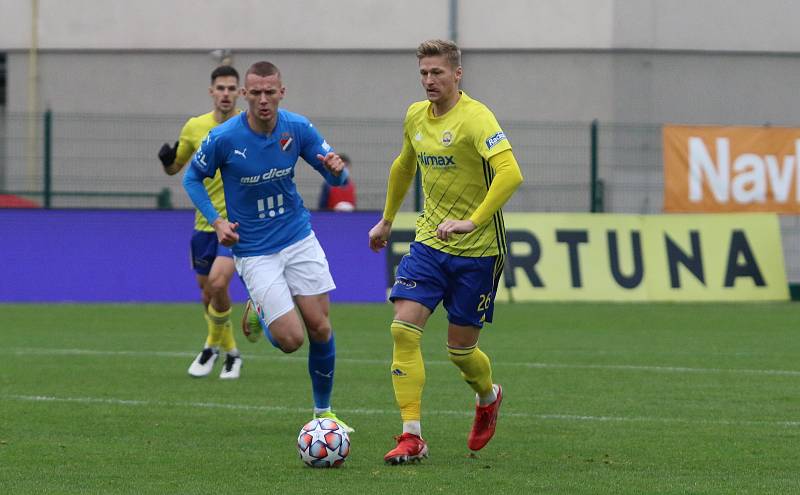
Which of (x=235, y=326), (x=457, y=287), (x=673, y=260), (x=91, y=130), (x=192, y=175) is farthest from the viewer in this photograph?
(x=91, y=130)

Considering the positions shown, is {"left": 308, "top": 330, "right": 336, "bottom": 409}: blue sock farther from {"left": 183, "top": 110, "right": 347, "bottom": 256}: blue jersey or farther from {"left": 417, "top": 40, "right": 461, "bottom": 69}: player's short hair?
{"left": 417, "top": 40, "right": 461, "bottom": 69}: player's short hair

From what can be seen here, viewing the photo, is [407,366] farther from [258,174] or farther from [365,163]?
[365,163]

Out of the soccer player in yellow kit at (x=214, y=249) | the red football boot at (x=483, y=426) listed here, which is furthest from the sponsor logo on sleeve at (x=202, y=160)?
the soccer player in yellow kit at (x=214, y=249)

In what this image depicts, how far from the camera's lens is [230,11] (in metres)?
30.0

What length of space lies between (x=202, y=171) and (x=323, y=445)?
2.11m

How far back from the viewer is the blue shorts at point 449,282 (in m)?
8.03

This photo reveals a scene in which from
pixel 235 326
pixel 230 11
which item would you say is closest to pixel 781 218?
pixel 235 326

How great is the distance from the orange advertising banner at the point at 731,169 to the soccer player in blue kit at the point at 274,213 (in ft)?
41.3

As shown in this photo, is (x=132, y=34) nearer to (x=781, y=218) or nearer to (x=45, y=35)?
(x=45, y=35)

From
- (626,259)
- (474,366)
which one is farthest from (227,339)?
(626,259)

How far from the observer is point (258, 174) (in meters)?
8.77

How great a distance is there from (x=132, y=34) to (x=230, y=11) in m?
2.05

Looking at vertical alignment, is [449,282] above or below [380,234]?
below

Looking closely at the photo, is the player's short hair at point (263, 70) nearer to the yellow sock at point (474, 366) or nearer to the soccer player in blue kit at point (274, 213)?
the soccer player in blue kit at point (274, 213)
